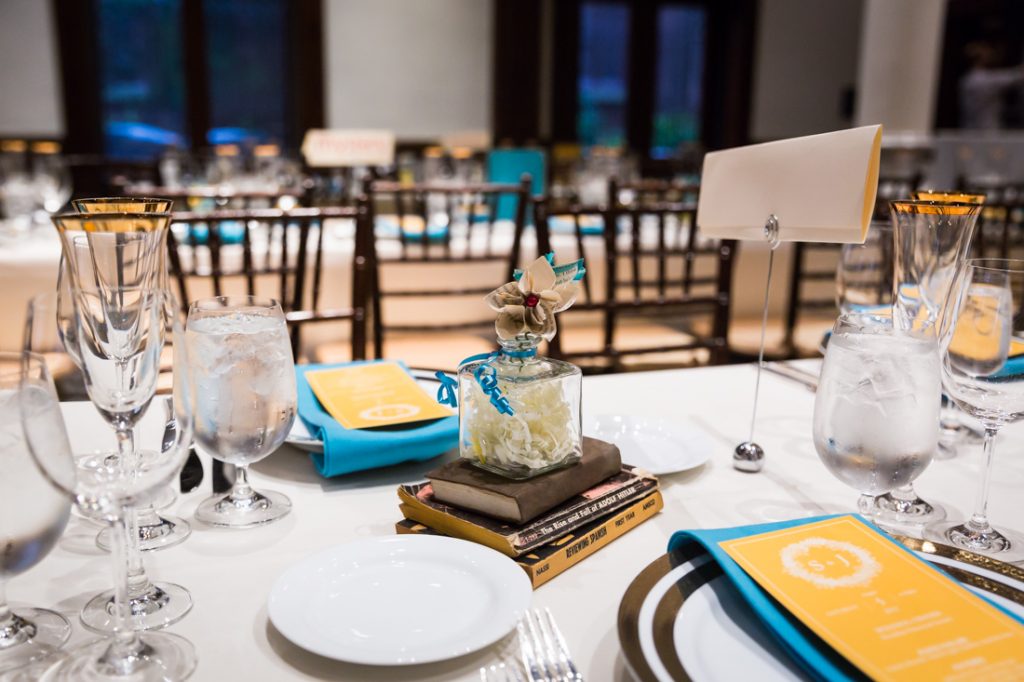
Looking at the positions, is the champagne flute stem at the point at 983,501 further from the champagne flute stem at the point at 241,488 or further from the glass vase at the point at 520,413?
the champagne flute stem at the point at 241,488

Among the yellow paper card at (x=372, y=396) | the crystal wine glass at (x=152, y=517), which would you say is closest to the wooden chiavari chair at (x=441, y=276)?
the yellow paper card at (x=372, y=396)

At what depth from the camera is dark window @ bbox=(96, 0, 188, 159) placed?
606 cm

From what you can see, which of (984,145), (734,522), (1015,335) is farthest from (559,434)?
(984,145)

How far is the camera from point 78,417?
101 cm

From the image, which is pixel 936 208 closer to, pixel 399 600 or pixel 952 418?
pixel 952 418

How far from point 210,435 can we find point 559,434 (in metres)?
0.31

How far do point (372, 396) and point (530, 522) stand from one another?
13.4 inches

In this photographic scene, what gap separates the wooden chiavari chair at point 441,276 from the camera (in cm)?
236

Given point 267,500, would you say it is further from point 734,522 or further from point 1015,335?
point 1015,335

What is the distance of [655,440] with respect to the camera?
96 cm

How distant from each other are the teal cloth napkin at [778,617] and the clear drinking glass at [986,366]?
0.16 meters

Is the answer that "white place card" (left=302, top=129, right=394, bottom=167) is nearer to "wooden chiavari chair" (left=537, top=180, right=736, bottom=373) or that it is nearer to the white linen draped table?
"wooden chiavari chair" (left=537, top=180, right=736, bottom=373)

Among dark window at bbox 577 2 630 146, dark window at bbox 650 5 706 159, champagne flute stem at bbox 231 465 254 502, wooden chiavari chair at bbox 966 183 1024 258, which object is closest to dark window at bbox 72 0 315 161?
dark window at bbox 577 2 630 146

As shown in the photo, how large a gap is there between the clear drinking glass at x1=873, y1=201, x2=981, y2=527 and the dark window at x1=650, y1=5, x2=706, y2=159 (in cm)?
671
